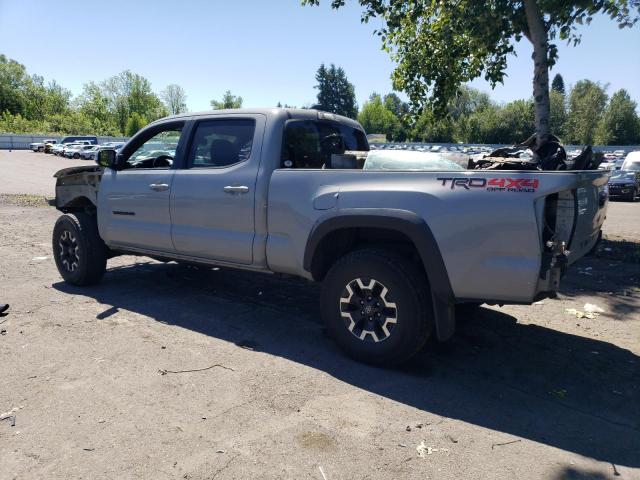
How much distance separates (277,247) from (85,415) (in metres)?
1.92

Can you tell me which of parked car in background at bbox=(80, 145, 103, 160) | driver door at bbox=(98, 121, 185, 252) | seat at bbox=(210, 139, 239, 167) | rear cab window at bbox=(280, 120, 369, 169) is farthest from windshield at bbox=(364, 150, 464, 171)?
parked car in background at bbox=(80, 145, 103, 160)

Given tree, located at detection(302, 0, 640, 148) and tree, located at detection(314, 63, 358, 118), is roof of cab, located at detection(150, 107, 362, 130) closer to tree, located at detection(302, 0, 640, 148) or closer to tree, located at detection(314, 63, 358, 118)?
tree, located at detection(302, 0, 640, 148)

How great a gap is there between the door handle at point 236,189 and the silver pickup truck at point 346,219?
2 centimetres

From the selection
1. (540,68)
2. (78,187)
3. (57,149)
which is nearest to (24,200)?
(78,187)

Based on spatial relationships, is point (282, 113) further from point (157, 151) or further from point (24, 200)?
point (24, 200)

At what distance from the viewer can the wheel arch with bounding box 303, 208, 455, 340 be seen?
11.5 feet

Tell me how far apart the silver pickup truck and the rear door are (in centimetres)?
1

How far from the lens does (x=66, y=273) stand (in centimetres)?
602

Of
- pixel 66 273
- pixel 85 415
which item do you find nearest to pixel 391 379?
pixel 85 415

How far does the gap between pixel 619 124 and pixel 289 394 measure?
252 feet

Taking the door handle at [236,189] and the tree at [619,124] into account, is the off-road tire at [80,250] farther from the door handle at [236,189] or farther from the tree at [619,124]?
the tree at [619,124]

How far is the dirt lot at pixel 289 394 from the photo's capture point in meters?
2.70

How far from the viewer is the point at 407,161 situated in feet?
12.9

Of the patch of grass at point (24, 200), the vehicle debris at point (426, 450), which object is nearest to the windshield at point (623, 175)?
the patch of grass at point (24, 200)
